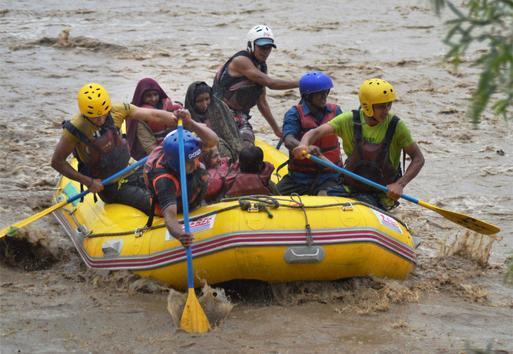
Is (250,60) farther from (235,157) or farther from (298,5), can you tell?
(298,5)

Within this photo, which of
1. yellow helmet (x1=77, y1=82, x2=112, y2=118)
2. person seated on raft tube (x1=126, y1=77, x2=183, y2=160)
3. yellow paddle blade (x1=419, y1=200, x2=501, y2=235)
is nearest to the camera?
yellow helmet (x1=77, y1=82, x2=112, y2=118)

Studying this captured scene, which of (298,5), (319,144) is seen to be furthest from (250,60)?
(298,5)

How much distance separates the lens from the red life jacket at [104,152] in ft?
21.7

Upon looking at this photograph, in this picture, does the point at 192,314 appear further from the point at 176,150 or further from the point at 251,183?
the point at 251,183

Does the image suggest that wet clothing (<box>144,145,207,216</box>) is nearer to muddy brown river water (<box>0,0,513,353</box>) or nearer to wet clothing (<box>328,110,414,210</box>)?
muddy brown river water (<box>0,0,513,353</box>)

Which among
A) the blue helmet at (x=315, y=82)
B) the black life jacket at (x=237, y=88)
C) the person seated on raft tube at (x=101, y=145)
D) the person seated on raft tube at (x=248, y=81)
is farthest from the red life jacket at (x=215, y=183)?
the black life jacket at (x=237, y=88)

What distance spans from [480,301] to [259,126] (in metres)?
4.89

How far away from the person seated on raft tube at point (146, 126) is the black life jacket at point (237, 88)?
29.4 inches

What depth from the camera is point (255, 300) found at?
20.1 feet

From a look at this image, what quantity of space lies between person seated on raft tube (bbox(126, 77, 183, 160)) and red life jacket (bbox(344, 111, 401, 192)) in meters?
1.68

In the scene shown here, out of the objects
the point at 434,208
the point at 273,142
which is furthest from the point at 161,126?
the point at 273,142

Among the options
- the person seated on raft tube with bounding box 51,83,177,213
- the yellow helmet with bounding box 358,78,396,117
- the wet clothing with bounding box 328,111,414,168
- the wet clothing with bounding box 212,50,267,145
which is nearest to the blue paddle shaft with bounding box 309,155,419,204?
the wet clothing with bounding box 328,111,414,168

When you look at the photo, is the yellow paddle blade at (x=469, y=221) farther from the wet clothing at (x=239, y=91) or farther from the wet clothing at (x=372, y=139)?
the wet clothing at (x=239, y=91)

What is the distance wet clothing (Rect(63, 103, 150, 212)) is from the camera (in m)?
6.57
